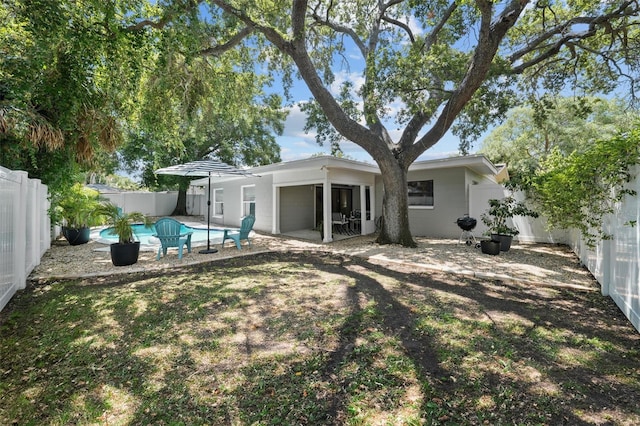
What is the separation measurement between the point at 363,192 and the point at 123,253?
8.34 m

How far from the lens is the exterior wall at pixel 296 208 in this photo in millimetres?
13039

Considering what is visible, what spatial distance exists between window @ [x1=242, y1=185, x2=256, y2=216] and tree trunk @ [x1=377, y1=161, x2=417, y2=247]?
6.99m

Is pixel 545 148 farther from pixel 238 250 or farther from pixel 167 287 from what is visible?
pixel 167 287

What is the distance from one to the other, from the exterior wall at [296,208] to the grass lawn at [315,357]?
8390 millimetres

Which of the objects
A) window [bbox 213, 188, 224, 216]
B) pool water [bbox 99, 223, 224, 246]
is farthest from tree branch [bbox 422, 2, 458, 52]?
window [bbox 213, 188, 224, 216]

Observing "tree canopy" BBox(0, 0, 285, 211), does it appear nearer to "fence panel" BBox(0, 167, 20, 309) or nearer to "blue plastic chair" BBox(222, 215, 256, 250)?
"fence panel" BBox(0, 167, 20, 309)

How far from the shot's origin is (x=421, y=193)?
38.5 feet

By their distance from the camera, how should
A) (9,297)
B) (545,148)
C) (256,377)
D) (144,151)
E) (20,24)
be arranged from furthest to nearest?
1. (545,148)
2. (144,151)
3. (20,24)
4. (9,297)
5. (256,377)

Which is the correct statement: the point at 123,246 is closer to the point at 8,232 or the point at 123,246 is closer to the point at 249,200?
the point at 8,232

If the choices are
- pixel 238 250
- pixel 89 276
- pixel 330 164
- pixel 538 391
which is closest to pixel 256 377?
pixel 538 391

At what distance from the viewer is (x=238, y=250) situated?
8219 millimetres

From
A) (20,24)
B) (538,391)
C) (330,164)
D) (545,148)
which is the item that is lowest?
(538,391)

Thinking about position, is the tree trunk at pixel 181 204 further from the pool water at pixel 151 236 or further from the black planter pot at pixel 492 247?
the black planter pot at pixel 492 247

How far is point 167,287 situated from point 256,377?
311 centimetres
